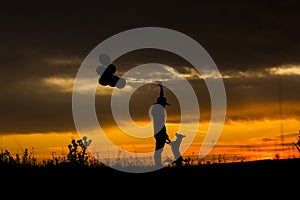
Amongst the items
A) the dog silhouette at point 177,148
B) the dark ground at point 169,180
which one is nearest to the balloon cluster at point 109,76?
the dark ground at point 169,180

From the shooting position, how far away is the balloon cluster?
15383mm

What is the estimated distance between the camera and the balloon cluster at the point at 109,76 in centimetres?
1538

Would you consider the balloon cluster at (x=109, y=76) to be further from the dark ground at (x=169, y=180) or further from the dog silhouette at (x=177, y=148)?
the dog silhouette at (x=177, y=148)

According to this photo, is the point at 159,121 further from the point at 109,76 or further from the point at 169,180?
the point at 169,180

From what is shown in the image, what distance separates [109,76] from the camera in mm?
15586

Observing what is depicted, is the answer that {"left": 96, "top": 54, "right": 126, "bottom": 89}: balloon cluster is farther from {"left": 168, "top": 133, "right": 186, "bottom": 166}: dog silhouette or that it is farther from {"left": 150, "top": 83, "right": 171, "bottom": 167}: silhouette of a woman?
{"left": 168, "top": 133, "right": 186, "bottom": 166}: dog silhouette

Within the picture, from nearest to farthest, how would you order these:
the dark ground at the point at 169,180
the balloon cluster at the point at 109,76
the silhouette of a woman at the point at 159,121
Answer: the dark ground at the point at 169,180 → the balloon cluster at the point at 109,76 → the silhouette of a woman at the point at 159,121

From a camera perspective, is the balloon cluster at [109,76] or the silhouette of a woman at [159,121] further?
the silhouette of a woman at [159,121]

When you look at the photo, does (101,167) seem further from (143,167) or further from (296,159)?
(296,159)

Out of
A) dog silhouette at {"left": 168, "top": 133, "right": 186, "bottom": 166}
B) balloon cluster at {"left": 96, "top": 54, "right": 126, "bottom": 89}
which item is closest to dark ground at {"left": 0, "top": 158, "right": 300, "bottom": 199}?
balloon cluster at {"left": 96, "top": 54, "right": 126, "bottom": 89}

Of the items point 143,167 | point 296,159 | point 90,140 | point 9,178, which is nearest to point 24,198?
point 9,178

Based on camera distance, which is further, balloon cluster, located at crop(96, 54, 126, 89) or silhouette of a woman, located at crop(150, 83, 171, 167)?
silhouette of a woman, located at crop(150, 83, 171, 167)

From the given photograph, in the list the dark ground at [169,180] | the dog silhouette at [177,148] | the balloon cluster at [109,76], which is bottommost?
the dark ground at [169,180]

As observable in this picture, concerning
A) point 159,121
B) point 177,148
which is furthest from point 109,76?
point 177,148
